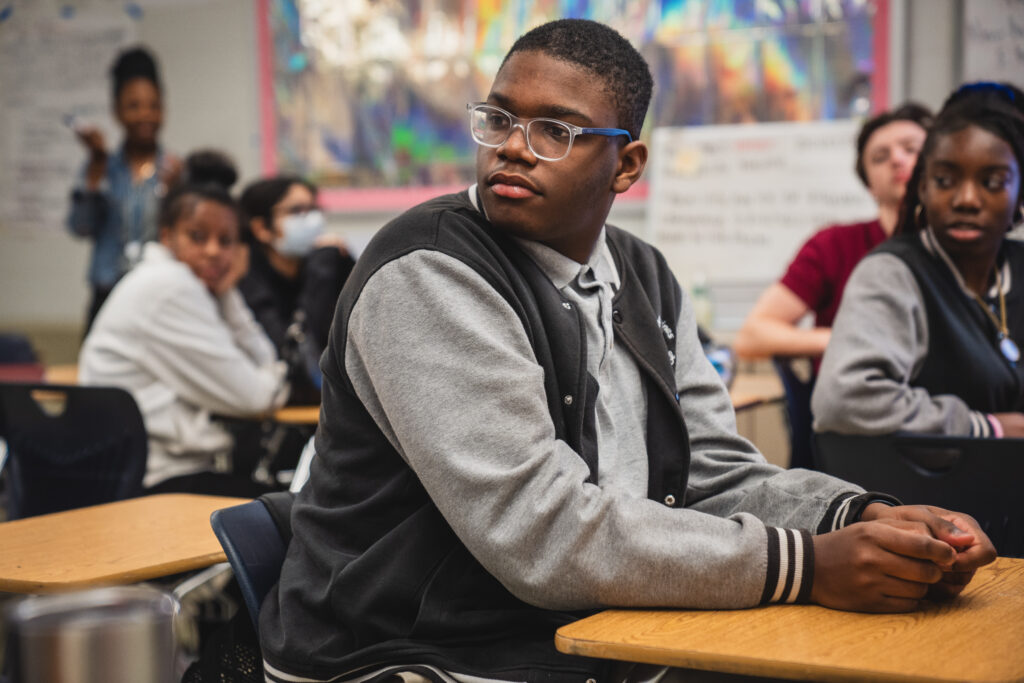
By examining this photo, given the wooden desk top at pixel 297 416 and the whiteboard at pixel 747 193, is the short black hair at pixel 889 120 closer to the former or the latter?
the whiteboard at pixel 747 193

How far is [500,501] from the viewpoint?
119 cm

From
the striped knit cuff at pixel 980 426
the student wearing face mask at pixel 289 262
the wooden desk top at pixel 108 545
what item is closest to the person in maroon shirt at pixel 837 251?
the striped knit cuff at pixel 980 426

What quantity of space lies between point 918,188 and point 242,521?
5.42 ft

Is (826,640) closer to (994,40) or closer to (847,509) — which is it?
(847,509)

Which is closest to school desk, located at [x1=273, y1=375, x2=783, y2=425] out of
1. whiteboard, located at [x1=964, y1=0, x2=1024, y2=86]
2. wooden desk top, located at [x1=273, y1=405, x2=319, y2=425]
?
wooden desk top, located at [x1=273, y1=405, x2=319, y2=425]

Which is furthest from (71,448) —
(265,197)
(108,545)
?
(265,197)

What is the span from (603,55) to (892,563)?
72cm

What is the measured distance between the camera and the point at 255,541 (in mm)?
1459

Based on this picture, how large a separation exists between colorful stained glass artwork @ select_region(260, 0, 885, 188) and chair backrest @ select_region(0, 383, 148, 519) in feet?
9.68

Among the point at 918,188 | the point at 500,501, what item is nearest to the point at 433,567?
the point at 500,501

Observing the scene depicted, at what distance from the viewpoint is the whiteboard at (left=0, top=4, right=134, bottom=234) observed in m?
5.93

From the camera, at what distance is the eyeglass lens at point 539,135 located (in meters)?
1.38

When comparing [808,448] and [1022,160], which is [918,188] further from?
[808,448]

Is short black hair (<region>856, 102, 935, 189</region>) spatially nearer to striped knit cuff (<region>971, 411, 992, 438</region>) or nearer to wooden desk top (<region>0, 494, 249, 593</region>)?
striped knit cuff (<region>971, 411, 992, 438</region>)
